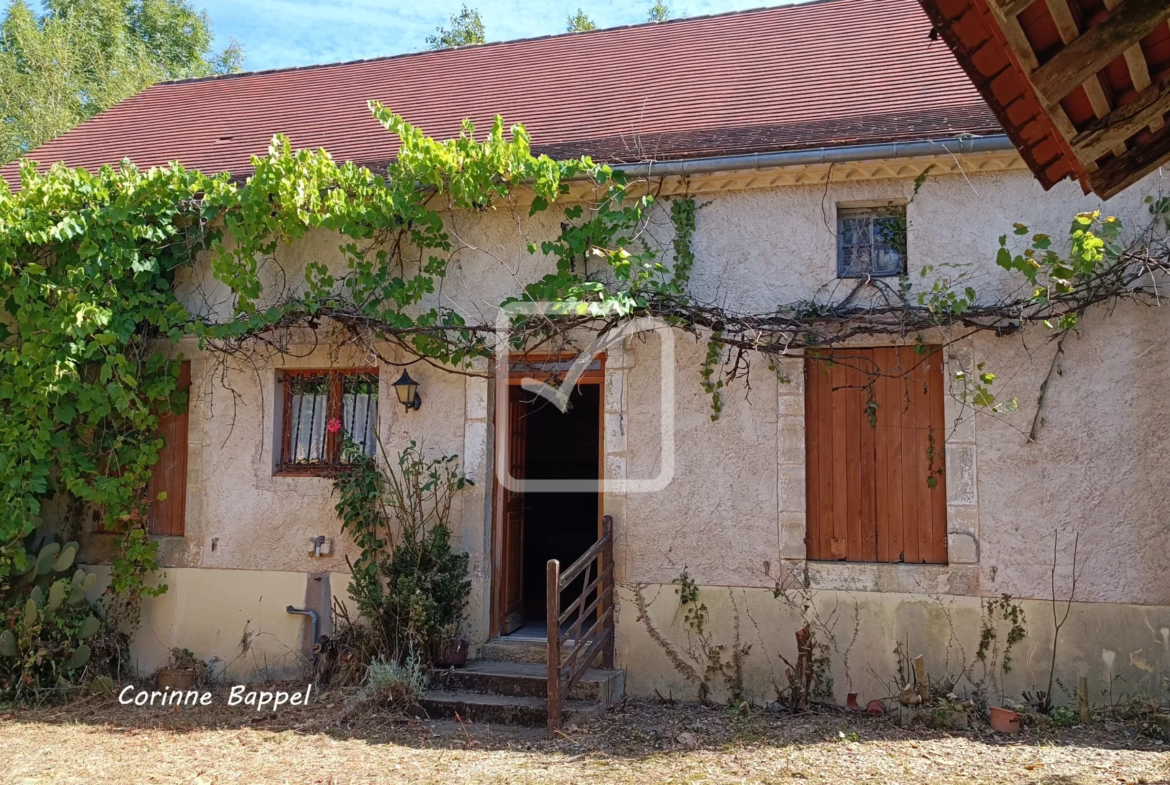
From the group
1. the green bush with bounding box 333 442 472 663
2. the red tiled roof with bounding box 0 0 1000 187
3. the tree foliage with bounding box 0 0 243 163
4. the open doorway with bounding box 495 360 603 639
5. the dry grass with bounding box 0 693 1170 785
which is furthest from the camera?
the tree foliage with bounding box 0 0 243 163

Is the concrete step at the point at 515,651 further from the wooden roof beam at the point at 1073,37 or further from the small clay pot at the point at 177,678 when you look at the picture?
the wooden roof beam at the point at 1073,37

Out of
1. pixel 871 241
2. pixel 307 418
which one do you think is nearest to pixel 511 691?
pixel 307 418

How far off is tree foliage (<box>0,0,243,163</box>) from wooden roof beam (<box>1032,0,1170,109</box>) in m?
17.6

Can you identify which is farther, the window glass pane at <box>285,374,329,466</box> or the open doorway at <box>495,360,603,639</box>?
the open doorway at <box>495,360,603,639</box>

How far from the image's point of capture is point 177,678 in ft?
23.1

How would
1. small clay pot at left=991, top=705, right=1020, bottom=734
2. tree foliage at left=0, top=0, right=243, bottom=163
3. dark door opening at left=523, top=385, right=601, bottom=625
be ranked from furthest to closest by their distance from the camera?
tree foliage at left=0, top=0, right=243, bottom=163 < dark door opening at left=523, top=385, right=601, bottom=625 < small clay pot at left=991, top=705, right=1020, bottom=734

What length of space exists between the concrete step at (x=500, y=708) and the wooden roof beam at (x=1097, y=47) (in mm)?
4375

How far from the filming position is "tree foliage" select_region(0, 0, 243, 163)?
16.6m

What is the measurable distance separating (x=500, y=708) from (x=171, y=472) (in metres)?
3.62

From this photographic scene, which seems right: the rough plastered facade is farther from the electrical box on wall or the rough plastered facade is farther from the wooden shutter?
the wooden shutter

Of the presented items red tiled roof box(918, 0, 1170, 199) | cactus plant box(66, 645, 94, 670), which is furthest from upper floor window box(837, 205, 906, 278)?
cactus plant box(66, 645, 94, 670)

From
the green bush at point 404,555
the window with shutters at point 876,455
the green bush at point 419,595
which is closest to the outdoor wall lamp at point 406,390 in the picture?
the green bush at point 404,555

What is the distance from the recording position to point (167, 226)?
737 centimetres

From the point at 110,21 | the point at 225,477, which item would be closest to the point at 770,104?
the point at 225,477
